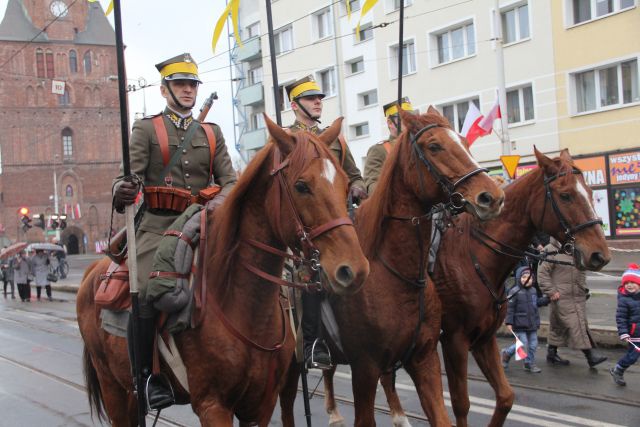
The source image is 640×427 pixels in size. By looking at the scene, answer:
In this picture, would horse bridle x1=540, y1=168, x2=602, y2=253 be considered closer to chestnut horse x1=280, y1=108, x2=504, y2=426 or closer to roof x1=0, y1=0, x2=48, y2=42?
chestnut horse x1=280, y1=108, x2=504, y2=426

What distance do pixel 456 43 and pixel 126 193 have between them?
94.1 ft

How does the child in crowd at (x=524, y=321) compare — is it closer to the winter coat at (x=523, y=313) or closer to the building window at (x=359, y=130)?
the winter coat at (x=523, y=313)

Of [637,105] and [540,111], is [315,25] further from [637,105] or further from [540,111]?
[637,105]

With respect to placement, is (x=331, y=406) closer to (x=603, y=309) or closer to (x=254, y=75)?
(x=603, y=309)

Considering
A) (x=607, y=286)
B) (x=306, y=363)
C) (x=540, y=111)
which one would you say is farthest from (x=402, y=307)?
(x=540, y=111)

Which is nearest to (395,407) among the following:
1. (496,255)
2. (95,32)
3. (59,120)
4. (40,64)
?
(496,255)

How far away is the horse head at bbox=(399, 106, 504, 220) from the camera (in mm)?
4984

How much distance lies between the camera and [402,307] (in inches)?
213

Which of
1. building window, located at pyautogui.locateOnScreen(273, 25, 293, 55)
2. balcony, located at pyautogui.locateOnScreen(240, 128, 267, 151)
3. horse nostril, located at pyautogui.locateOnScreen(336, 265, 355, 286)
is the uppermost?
building window, located at pyautogui.locateOnScreen(273, 25, 293, 55)

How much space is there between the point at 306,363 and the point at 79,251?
266ft

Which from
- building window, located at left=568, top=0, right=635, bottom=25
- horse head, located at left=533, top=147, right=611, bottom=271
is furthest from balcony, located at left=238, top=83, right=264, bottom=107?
horse head, located at left=533, top=147, right=611, bottom=271

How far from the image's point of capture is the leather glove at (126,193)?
15.0 feet

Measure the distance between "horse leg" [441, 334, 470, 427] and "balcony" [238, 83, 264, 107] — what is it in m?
40.6

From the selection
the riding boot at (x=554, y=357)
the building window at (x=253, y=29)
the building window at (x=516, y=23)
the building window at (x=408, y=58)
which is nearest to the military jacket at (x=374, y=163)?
the riding boot at (x=554, y=357)
